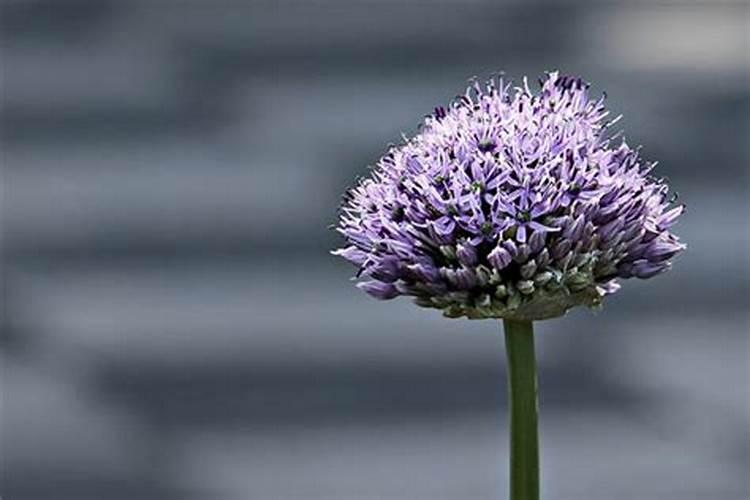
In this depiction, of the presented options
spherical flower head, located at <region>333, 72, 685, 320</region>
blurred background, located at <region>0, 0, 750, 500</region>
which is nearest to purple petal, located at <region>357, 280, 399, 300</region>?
spherical flower head, located at <region>333, 72, 685, 320</region>

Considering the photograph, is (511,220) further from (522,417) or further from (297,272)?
(297,272)

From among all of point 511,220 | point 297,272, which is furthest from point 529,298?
point 297,272

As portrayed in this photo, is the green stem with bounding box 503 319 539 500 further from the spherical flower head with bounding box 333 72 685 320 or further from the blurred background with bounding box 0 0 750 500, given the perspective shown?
the blurred background with bounding box 0 0 750 500

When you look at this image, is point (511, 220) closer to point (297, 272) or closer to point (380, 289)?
point (380, 289)

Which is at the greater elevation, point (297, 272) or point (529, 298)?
point (297, 272)

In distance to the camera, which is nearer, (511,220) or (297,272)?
(511,220)

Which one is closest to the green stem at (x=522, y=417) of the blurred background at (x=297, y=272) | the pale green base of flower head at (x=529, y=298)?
the pale green base of flower head at (x=529, y=298)
